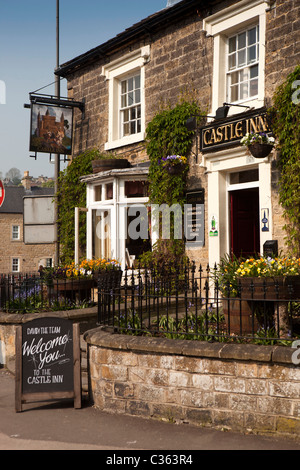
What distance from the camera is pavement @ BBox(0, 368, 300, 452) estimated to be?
5.07 metres

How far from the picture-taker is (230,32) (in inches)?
426

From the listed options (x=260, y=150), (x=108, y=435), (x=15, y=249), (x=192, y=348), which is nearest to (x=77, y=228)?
(x=260, y=150)

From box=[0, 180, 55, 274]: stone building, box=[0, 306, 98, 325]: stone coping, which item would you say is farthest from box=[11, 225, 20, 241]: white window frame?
box=[0, 306, 98, 325]: stone coping

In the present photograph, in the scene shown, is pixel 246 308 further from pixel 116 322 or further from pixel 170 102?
pixel 170 102

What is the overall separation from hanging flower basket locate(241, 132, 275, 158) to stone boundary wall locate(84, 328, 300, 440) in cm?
444

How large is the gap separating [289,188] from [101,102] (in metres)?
6.82

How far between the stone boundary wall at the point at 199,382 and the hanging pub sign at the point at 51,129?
27.2 feet

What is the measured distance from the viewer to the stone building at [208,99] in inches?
385

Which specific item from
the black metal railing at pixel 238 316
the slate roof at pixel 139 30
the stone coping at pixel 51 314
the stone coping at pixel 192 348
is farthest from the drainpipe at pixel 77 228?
the stone coping at pixel 192 348

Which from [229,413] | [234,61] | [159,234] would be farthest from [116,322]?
[234,61]

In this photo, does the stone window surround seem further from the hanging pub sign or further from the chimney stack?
the hanging pub sign

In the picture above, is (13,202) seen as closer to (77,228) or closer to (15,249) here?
(15,249)

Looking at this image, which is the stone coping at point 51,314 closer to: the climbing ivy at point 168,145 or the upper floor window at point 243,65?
the climbing ivy at point 168,145

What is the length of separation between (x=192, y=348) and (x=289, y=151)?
4753 millimetres
